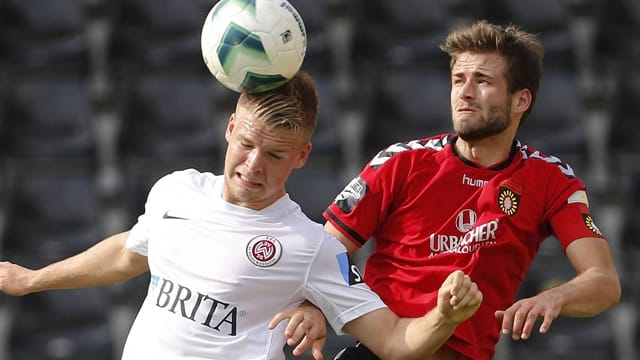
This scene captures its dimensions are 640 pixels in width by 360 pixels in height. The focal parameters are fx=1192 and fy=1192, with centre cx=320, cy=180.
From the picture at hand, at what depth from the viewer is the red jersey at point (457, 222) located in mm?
4305

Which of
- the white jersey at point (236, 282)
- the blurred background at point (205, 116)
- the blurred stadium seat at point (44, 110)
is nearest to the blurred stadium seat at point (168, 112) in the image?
the blurred background at point (205, 116)

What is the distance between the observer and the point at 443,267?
4.30 m

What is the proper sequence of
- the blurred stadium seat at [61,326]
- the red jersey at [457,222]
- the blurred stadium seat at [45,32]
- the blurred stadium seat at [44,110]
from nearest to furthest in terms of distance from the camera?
1. the red jersey at [457,222]
2. the blurred stadium seat at [61,326]
3. the blurred stadium seat at [44,110]
4. the blurred stadium seat at [45,32]

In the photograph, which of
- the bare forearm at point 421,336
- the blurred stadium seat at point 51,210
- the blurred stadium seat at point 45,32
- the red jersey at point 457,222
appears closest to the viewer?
the bare forearm at point 421,336

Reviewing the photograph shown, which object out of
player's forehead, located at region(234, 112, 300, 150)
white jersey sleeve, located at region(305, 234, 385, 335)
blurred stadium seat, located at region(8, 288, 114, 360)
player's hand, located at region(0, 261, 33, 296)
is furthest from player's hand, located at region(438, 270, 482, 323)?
blurred stadium seat, located at region(8, 288, 114, 360)

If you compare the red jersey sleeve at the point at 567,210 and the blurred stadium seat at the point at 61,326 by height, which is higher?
the red jersey sleeve at the point at 567,210

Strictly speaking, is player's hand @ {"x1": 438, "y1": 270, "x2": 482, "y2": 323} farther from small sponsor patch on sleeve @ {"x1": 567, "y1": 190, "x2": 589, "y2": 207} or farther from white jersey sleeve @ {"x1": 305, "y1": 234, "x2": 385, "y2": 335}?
small sponsor patch on sleeve @ {"x1": 567, "y1": 190, "x2": 589, "y2": 207}

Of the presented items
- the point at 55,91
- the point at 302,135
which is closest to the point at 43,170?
the point at 55,91

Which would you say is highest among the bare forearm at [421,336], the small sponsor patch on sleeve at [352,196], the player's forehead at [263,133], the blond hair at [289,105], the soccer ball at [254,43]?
the soccer ball at [254,43]

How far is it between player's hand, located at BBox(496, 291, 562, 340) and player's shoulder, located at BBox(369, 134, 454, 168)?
859 mm

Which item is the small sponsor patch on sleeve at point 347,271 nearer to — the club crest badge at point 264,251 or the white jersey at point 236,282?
the white jersey at point 236,282

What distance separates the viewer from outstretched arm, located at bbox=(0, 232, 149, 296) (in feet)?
13.5

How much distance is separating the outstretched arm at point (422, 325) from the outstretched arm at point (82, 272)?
2.72ft

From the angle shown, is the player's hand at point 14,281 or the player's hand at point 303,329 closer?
the player's hand at point 303,329
